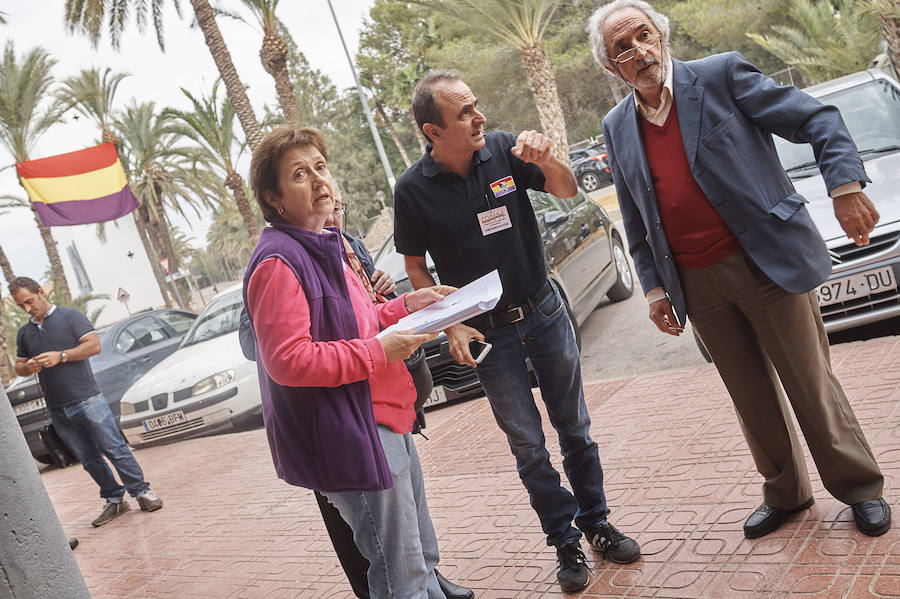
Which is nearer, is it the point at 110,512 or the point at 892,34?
the point at 110,512

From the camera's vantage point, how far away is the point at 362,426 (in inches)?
103

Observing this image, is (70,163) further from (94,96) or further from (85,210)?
(94,96)

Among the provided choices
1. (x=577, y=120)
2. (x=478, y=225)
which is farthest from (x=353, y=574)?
(x=577, y=120)

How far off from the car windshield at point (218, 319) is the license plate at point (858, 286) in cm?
719

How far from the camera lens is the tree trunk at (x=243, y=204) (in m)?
22.3

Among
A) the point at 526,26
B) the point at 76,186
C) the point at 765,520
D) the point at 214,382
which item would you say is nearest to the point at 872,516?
the point at 765,520

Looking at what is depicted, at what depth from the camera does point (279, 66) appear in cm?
1978

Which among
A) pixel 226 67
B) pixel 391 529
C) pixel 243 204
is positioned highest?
pixel 226 67

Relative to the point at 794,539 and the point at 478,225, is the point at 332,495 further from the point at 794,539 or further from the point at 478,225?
the point at 794,539

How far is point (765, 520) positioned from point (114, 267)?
223 ft

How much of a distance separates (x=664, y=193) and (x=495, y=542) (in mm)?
2129

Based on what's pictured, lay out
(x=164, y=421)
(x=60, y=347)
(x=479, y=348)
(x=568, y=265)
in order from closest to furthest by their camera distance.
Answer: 1. (x=479, y=348)
2. (x=60, y=347)
3. (x=568, y=265)
4. (x=164, y=421)

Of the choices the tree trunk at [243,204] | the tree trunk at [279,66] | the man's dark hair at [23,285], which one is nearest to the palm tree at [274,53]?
the tree trunk at [279,66]

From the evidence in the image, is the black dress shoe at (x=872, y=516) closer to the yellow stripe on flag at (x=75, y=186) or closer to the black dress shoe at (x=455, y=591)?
the black dress shoe at (x=455, y=591)
